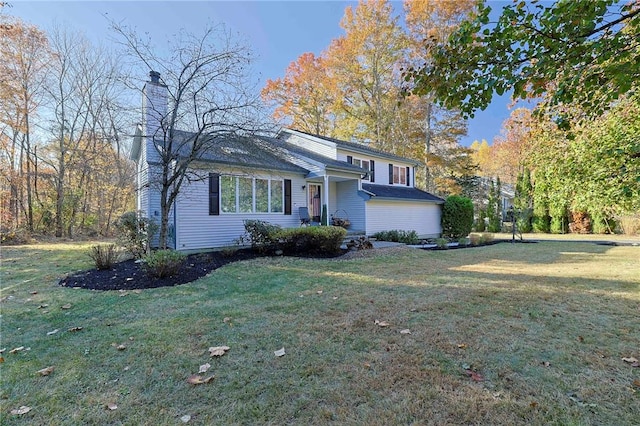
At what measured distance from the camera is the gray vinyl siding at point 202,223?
1017cm

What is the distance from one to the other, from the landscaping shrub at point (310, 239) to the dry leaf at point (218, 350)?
6816 millimetres

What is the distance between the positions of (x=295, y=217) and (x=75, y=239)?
13.4 metres

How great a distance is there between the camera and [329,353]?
3.24 meters

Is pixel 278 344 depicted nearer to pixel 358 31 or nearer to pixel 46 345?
pixel 46 345

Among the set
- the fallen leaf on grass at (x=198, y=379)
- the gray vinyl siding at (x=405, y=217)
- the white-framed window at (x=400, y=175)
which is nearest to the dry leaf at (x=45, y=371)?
the fallen leaf on grass at (x=198, y=379)

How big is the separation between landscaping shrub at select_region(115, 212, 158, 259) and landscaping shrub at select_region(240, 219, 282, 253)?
2.82 m


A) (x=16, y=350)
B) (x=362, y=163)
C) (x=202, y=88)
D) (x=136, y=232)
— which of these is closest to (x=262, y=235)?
(x=136, y=232)

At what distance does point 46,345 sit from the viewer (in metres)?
3.56

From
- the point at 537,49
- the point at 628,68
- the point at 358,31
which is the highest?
the point at 358,31

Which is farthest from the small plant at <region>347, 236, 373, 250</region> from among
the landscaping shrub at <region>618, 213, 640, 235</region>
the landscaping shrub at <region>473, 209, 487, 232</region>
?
the landscaping shrub at <region>618, 213, 640, 235</region>

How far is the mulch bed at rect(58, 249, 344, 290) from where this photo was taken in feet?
20.7

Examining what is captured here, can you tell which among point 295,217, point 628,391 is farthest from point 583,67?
point 295,217

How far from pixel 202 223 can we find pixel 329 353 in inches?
334

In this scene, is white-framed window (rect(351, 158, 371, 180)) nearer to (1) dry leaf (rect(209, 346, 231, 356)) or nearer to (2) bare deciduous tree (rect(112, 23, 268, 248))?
(2) bare deciduous tree (rect(112, 23, 268, 248))
